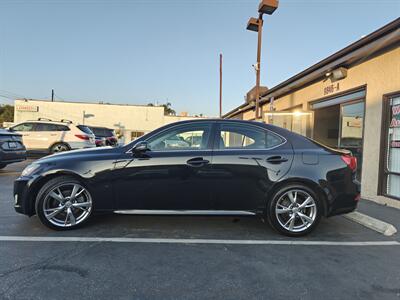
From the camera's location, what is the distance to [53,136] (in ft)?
38.8

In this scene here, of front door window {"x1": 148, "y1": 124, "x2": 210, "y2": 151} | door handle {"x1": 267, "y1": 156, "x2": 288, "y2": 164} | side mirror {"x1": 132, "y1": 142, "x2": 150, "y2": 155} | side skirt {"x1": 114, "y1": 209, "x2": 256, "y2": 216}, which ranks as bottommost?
side skirt {"x1": 114, "y1": 209, "x2": 256, "y2": 216}

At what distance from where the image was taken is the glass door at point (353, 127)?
692 cm

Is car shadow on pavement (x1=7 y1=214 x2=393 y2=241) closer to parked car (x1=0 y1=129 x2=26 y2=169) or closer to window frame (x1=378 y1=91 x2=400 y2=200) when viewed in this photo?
window frame (x1=378 y1=91 x2=400 y2=200)

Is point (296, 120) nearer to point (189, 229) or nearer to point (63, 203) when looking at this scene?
point (189, 229)

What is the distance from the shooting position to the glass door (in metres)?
6.92

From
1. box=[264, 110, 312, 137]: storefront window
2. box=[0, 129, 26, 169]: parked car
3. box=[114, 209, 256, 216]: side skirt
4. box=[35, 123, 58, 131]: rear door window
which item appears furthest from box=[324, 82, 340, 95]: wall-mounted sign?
box=[35, 123, 58, 131]: rear door window

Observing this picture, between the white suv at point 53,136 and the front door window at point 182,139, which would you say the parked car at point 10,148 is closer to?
the white suv at point 53,136

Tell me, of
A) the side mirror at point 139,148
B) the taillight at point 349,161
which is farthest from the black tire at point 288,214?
the side mirror at point 139,148

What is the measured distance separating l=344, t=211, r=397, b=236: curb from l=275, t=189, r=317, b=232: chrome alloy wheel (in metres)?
1.18

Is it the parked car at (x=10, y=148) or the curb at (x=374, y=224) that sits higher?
the parked car at (x=10, y=148)

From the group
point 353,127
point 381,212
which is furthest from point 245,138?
point 353,127

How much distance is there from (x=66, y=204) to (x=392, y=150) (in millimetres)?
6080

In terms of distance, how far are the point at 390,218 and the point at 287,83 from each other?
616 cm

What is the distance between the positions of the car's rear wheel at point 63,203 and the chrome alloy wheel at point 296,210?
2.57 meters
